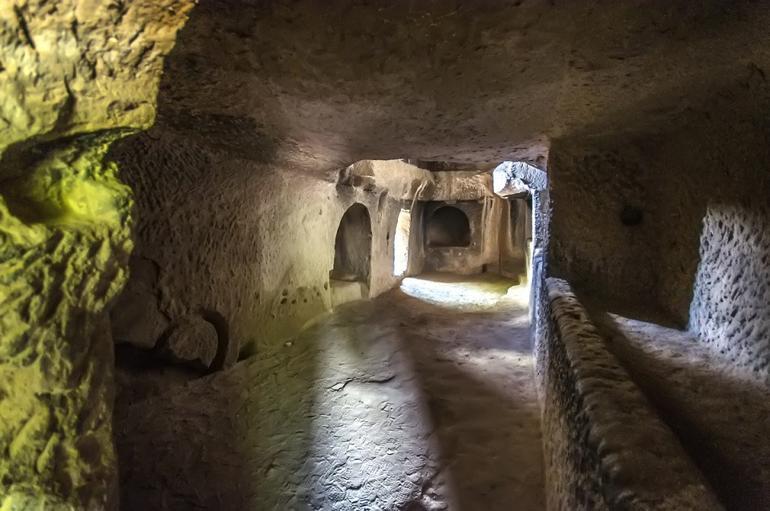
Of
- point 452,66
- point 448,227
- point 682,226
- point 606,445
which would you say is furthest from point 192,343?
point 448,227

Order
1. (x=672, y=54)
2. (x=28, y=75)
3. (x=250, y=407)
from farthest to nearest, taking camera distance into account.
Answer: (x=250, y=407) → (x=672, y=54) → (x=28, y=75)

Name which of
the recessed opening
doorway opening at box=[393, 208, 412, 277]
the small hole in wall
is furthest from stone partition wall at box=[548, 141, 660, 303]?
the recessed opening

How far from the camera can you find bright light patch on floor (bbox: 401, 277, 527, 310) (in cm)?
716

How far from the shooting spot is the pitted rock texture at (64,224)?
3.24 ft

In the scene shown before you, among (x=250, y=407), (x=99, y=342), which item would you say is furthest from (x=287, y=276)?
(x=99, y=342)

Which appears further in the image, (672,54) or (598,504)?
(672,54)

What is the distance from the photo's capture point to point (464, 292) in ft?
27.6

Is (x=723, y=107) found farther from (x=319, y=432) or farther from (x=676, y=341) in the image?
(x=319, y=432)

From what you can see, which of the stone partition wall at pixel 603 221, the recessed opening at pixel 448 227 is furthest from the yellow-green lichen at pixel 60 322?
the recessed opening at pixel 448 227

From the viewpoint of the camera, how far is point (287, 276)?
4.75 m

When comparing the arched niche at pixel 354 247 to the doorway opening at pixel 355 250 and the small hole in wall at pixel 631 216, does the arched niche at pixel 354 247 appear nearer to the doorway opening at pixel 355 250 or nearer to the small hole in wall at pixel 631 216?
the doorway opening at pixel 355 250

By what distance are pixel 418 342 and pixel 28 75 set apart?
415cm

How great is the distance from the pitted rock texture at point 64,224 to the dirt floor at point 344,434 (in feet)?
5.73

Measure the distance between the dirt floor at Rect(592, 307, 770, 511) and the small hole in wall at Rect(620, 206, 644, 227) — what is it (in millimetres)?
1164
